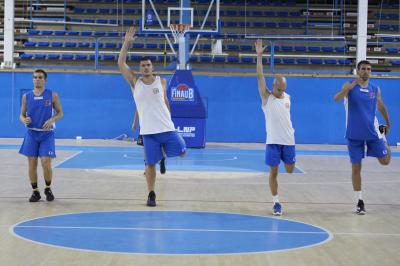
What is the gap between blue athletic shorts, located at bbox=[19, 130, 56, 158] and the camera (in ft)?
26.7

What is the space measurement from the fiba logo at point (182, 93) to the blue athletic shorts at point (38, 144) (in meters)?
9.35

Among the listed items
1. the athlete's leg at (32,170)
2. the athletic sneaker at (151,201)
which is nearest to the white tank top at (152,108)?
the athletic sneaker at (151,201)

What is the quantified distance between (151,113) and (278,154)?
1.61m

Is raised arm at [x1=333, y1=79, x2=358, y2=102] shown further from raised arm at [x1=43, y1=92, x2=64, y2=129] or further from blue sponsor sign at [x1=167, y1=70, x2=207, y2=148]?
blue sponsor sign at [x1=167, y1=70, x2=207, y2=148]

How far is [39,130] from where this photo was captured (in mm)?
8164

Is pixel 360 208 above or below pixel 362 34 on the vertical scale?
below

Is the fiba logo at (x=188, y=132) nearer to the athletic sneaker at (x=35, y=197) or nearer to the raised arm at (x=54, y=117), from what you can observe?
the raised arm at (x=54, y=117)

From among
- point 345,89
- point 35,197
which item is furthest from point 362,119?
point 35,197

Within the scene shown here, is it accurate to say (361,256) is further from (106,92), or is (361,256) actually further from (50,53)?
(50,53)

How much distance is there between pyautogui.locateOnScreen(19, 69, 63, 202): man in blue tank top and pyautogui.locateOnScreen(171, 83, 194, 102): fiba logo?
9225mm

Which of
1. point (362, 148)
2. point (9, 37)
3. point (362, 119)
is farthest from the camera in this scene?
point (9, 37)

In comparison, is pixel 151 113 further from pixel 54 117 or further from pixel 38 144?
pixel 38 144

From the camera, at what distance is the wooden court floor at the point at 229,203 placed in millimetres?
5145

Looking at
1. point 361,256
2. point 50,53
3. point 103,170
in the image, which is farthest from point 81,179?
point 50,53
